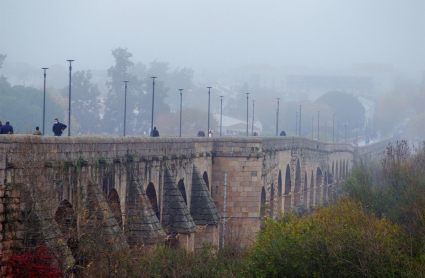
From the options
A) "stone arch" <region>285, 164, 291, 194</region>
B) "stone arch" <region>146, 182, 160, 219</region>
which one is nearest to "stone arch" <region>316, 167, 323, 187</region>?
"stone arch" <region>285, 164, 291, 194</region>

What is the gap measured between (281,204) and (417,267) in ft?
95.0

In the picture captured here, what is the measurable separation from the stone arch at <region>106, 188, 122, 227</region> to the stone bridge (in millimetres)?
26

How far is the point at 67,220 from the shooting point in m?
14.8

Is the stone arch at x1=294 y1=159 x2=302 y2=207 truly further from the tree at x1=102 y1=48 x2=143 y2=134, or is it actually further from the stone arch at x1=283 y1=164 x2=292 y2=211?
the tree at x1=102 y1=48 x2=143 y2=134

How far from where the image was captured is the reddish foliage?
12.5 m

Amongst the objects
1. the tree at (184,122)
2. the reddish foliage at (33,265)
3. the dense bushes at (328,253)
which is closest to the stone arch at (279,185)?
the dense bushes at (328,253)

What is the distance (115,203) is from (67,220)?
9.21ft

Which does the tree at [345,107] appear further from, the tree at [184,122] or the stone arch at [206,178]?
the stone arch at [206,178]

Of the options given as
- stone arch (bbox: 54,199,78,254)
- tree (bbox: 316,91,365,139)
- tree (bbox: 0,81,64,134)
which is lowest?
stone arch (bbox: 54,199,78,254)

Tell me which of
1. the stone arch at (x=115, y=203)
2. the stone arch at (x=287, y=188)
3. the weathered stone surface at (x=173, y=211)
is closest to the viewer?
the stone arch at (x=115, y=203)

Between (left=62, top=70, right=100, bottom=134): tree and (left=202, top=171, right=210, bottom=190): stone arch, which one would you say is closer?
(left=202, top=171, right=210, bottom=190): stone arch

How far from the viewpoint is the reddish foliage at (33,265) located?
12.5 metres

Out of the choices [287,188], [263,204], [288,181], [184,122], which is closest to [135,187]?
[263,204]

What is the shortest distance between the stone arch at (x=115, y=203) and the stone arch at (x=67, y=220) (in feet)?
6.68
